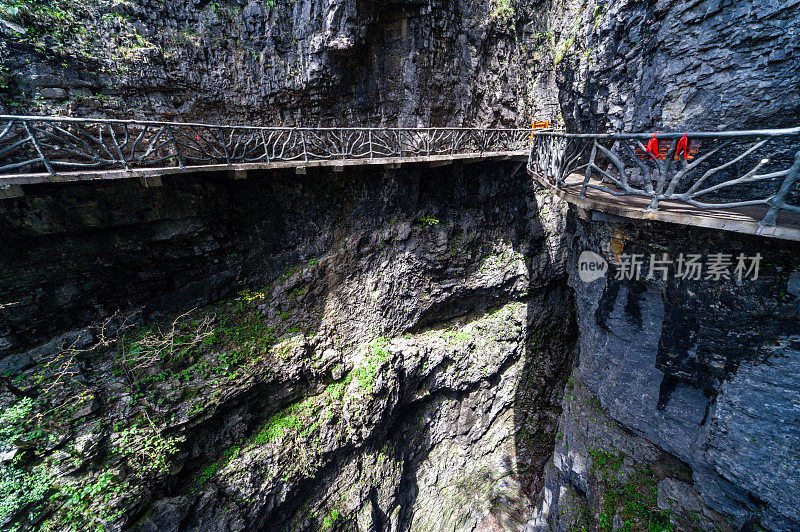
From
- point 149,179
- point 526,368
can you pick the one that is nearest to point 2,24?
point 149,179

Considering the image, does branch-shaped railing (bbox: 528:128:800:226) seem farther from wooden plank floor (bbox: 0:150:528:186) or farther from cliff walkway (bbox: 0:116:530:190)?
cliff walkway (bbox: 0:116:530:190)

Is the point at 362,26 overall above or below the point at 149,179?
above

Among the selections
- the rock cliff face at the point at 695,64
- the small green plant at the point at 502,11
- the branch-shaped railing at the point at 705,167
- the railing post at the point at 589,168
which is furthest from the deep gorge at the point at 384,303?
the railing post at the point at 589,168

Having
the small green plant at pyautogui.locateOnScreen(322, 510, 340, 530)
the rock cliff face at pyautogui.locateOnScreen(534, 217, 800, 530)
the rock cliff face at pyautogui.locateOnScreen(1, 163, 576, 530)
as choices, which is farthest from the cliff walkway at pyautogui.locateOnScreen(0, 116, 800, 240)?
the small green plant at pyautogui.locateOnScreen(322, 510, 340, 530)

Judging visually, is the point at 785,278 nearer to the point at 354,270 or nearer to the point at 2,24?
the point at 354,270

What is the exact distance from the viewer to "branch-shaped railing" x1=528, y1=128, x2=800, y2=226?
2352mm

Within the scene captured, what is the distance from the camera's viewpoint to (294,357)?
766 centimetres

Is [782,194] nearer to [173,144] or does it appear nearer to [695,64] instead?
[695,64]

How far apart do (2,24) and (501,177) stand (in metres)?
12.6

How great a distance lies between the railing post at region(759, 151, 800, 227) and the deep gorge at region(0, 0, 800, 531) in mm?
1461

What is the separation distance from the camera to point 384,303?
9.47 meters

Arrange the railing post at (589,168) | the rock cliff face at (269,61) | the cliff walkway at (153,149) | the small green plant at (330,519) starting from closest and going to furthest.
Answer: the railing post at (589,168), the cliff walkway at (153,149), the rock cliff face at (269,61), the small green plant at (330,519)

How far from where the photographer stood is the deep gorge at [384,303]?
159 inches

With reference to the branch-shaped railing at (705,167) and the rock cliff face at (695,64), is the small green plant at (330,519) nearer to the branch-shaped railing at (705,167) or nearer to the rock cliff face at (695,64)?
the branch-shaped railing at (705,167)
